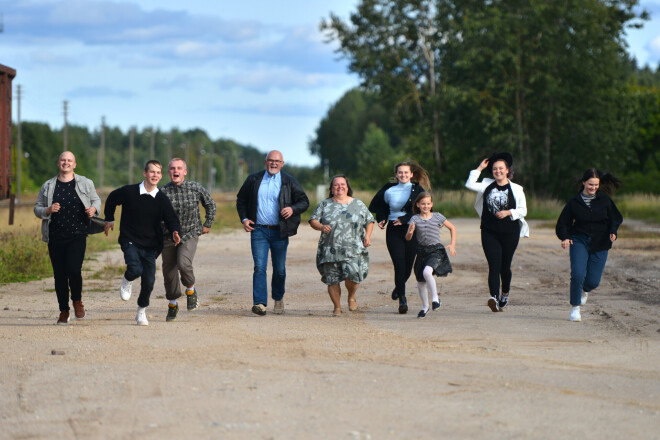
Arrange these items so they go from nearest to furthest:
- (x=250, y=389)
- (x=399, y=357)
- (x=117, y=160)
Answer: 1. (x=250, y=389)
2. (x=399, y=357)
3. (x=117, y=160)

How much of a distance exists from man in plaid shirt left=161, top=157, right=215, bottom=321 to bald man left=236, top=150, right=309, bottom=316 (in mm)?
622

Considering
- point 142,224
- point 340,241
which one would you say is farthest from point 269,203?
point 142,224

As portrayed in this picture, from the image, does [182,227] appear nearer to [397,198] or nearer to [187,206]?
[187,206]

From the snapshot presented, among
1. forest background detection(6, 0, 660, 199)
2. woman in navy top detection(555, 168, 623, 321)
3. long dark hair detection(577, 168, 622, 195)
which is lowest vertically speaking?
woman in navy top detection(555, 168, 623, 321)

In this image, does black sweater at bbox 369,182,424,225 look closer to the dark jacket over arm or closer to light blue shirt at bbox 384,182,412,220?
light blue shirt at bbox 384,182,412,220

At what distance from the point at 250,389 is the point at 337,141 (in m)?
122

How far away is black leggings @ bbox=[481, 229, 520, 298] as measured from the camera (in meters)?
12.3

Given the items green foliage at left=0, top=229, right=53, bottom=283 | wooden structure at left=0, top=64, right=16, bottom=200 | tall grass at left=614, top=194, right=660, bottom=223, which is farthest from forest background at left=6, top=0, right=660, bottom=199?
green foliage at left=0, top=229, right=53, bottom=283

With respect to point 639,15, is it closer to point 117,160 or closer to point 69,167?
point 69,167

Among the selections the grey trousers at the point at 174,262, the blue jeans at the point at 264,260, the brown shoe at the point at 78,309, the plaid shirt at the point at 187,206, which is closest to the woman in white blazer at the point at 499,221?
the blue jeans at the point at 264,260

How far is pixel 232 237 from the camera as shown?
1213 inches

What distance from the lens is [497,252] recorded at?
1229 cm

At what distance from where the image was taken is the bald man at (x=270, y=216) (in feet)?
40.4

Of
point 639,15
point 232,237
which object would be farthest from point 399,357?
point 639,15
